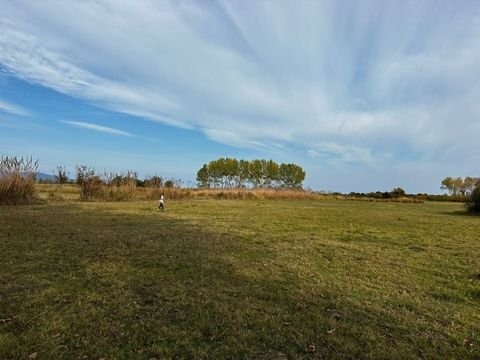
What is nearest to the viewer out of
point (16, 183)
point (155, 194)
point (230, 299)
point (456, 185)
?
point (230, 299)

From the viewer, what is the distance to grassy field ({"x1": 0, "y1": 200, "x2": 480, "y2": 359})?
106 inches

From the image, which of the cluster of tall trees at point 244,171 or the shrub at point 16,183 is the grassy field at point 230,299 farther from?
the cluster of tall trees at point 244,171

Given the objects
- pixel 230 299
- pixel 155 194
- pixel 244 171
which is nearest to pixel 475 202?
pixel 230 299

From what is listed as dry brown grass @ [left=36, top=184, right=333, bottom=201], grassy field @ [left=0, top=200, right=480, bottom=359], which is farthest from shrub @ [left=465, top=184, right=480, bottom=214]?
dry brown grass @ [left=36, top=184, right=333, bottom=201]

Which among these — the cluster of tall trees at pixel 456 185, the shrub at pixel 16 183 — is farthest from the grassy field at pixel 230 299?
the cluster of tall trees at pixel 456 185

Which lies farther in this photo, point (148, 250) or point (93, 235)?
point (93, 235)

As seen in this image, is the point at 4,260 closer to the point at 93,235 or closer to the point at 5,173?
the point at 93,235

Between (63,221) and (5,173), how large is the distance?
6900 mm

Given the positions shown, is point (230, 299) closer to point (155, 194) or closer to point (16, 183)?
point (16, 183)

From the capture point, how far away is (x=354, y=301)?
12.3 ft

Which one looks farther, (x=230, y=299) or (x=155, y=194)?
(x=155, y=194)

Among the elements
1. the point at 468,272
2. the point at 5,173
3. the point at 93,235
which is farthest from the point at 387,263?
the point at 5,173

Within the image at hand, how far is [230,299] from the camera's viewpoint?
3682 millimetres

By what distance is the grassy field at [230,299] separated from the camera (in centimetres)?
270
